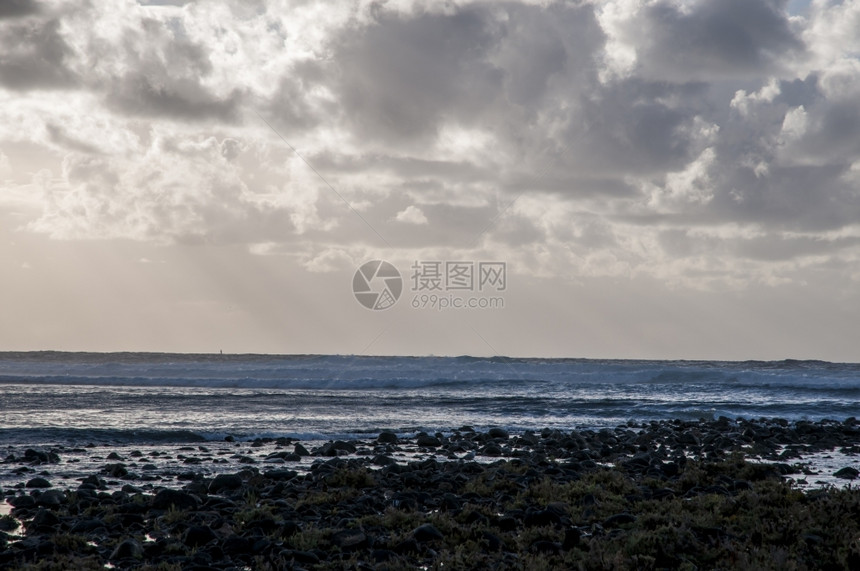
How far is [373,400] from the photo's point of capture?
120 ft

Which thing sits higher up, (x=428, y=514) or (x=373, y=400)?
(x=428, y=514)

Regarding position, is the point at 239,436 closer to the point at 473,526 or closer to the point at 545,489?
the point at 545,489

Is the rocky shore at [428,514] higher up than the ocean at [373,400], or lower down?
higher up

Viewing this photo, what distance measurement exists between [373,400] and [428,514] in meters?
27.2

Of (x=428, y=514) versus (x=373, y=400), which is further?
(x=373, y=400)

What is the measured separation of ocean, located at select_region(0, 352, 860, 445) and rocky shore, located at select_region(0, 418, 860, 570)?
6.77 m

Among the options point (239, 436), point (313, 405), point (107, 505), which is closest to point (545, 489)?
point (107, 505)

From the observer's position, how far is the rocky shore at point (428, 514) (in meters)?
7.47

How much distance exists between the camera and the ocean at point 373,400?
22781mm

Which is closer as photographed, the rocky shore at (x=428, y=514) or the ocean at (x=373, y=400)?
the rocky shore at (x=428, y=514)

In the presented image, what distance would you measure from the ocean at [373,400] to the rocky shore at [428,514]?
22.2ft

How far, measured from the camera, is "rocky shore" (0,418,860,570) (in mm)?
7469

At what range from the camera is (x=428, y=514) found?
31.6 feet

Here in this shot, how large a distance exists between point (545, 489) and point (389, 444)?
8.58m
